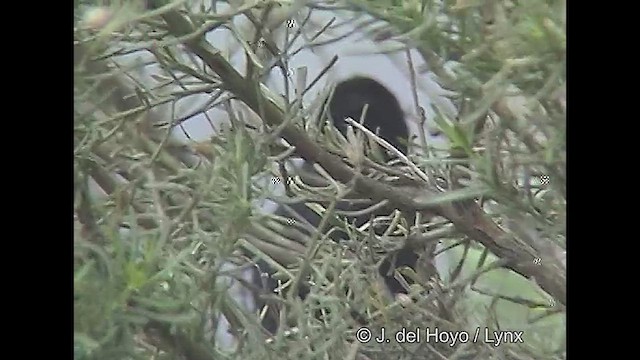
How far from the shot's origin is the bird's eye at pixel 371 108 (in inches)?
27.0

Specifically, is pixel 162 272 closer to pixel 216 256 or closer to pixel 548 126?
pixel 216 256

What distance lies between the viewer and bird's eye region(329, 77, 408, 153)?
685 mm

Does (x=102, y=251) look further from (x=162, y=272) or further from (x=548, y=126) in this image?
(x=548, y=126)

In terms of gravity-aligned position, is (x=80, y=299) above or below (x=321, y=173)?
below

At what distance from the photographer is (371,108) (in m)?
0.69

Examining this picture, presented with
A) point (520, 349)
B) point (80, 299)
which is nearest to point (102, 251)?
point (80, 299)
